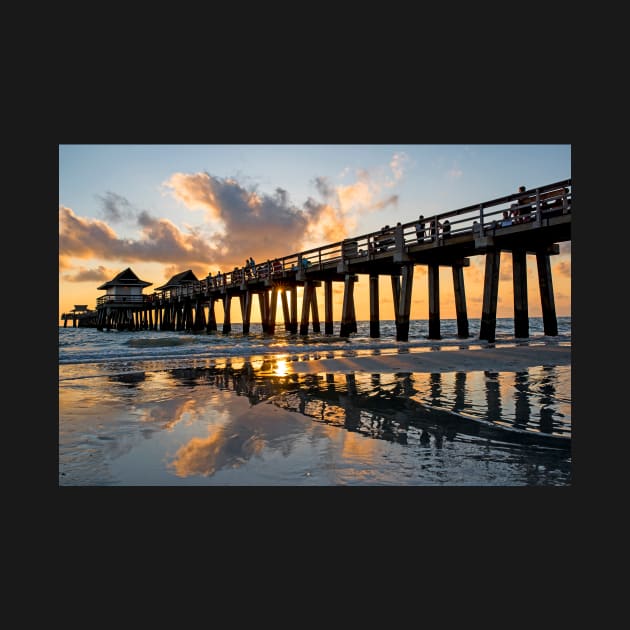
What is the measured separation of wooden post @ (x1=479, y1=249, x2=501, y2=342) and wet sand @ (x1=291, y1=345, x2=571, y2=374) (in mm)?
3075

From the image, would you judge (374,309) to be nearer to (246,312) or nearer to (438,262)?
(438,262)

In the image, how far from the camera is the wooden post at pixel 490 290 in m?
14.6

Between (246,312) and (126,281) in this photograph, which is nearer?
(246,312)

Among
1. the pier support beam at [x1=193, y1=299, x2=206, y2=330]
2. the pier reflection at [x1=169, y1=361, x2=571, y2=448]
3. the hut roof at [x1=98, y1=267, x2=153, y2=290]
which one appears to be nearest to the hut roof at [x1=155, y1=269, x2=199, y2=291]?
the hut roof at [x1=98, y1=267, x2=153, y2=290]

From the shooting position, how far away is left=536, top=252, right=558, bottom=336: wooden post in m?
16.8

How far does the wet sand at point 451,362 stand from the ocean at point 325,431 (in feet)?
1.94

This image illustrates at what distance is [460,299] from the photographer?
19578mm

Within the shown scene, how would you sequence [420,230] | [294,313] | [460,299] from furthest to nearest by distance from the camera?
[294,313] < [460,299] < [420,230]

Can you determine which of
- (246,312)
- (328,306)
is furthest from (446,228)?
(246,312)

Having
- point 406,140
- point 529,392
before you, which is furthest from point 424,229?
point 406,140

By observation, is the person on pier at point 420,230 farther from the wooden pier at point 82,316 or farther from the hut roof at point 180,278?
the wooden pier at point 82,316

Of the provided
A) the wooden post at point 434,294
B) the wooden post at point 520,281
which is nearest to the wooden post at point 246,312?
the wooden post at point 434,294

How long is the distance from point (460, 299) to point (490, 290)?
16.1ft

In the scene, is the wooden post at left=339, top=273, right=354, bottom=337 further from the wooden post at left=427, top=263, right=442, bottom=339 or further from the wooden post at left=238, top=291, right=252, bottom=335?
the wooden post at left=238, top=291, right=252, bottom=335
